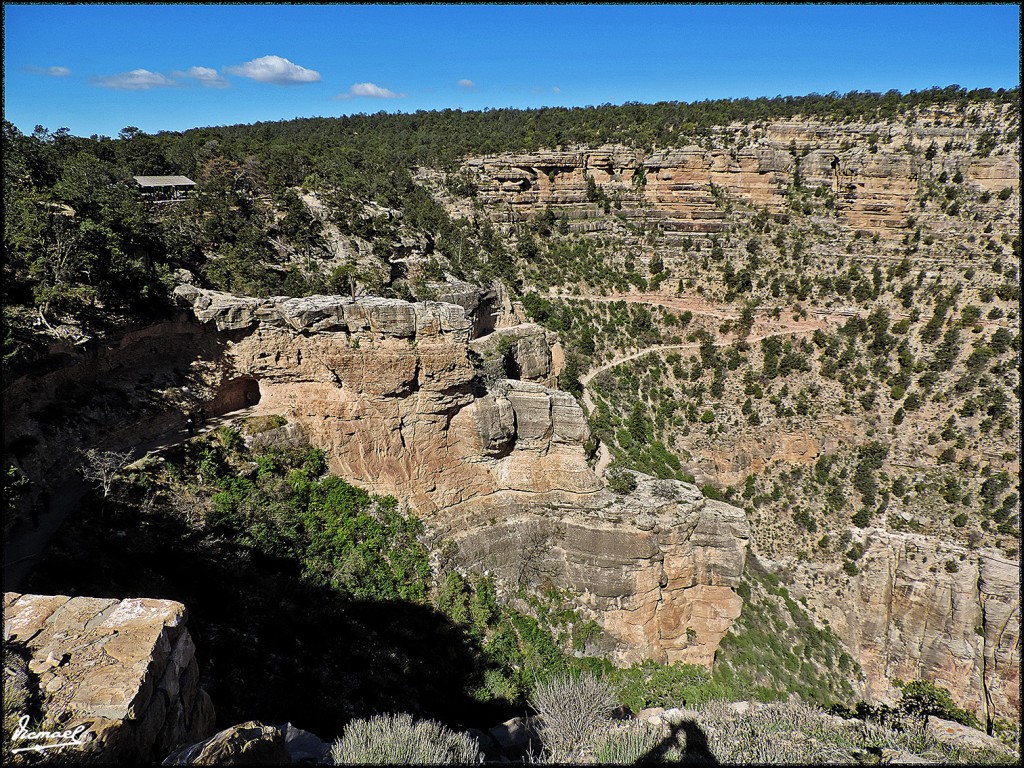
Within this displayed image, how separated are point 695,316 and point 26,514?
153 ft

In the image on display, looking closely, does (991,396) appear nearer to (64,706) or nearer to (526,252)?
(526,252)

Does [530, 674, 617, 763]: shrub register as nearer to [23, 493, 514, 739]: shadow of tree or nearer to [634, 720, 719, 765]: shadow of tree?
[634, 720, 719, 765]: shadow of tree

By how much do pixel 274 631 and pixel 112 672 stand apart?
9554mm

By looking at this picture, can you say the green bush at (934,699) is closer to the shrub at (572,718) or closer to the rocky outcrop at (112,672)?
the shrub at (572,718)

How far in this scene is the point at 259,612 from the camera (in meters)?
17.4

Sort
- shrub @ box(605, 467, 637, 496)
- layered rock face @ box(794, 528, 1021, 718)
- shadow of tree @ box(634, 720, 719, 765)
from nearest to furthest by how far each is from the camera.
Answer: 1. shadow of tree @ box(634, 720, 719, 765)
2. shrub @ box(605, 467, 637, 496)
3. layered rock face @ box(794, 528, 1021, 718)

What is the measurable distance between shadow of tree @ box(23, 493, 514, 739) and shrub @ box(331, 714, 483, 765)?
5.14 metres

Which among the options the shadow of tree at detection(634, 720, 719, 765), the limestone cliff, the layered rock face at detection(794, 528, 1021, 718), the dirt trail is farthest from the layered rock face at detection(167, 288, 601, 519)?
the layered rock face at detection(794, 528, 1021, 718)

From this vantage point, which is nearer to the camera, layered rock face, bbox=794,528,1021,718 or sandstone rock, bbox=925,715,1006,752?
sandstone rock, bbox=925,715,1006,752

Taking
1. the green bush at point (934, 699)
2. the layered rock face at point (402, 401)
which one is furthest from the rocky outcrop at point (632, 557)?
the green bush at point (934, 699)

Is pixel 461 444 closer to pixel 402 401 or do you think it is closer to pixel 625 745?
pixel 402 401

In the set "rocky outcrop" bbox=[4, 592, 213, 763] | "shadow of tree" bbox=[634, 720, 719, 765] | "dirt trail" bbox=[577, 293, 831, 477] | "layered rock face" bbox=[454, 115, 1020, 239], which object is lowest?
"shadow of tree" bbox=[634, 720, 719, 765]

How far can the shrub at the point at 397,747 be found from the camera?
991cm

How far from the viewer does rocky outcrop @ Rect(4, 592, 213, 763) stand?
25.6 ft
